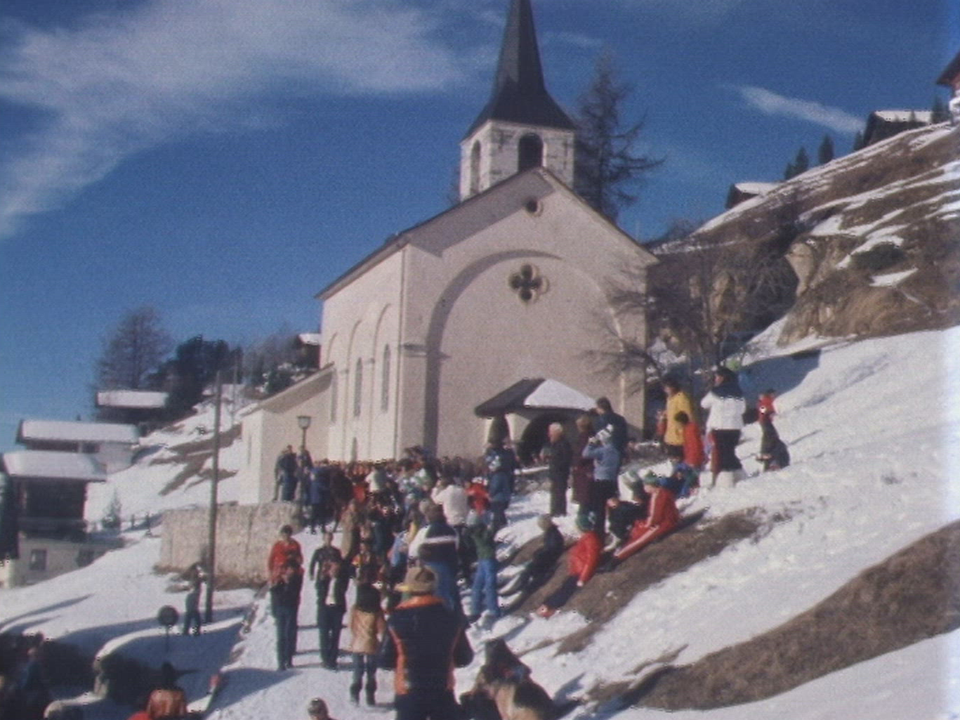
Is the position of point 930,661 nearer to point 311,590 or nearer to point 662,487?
point 662,487

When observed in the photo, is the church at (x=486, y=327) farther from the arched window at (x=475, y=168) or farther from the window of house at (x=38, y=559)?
the window of house at (x=38, y=559)

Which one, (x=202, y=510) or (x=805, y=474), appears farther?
(x=202, y=510)

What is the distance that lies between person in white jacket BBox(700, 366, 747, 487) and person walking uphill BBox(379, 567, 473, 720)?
718 cm

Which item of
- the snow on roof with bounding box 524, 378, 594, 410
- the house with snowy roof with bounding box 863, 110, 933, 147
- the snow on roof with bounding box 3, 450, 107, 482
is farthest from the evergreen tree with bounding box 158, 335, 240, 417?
the snow on roof with bounding box 524, 378, 594, 410

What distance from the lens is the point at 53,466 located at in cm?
4788

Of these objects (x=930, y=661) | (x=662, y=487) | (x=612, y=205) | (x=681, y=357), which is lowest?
(x=930, y=661)

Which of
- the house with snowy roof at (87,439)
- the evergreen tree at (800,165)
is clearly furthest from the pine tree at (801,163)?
the house with snowy roof at (87,439)

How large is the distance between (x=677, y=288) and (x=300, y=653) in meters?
25.5

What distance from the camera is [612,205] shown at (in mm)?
59562

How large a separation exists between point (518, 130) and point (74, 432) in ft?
81.8

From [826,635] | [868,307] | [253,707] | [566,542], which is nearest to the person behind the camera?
[826,635]

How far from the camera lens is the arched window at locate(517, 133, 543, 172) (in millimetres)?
46375

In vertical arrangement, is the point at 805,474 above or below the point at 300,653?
above

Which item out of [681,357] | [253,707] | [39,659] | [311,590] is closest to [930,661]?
[253,707]
